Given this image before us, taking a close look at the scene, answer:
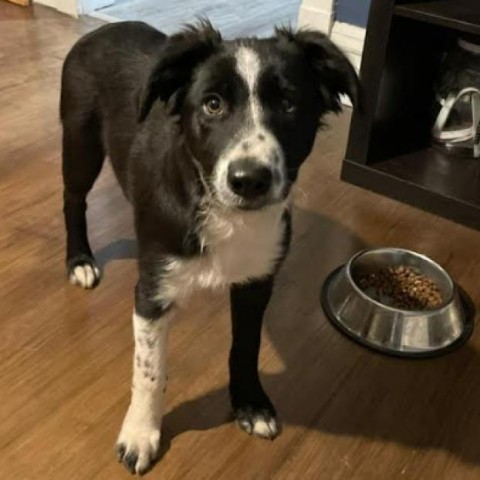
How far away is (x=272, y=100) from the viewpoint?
3.86 feet

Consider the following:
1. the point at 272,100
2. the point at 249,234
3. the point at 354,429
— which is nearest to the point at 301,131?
the point at 272,100

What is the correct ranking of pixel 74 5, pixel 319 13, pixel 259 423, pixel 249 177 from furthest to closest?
pixel 74 5
pixel 319 13
pixel 259 423
pixel 249 177

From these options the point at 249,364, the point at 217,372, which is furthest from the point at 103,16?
the point at 249,364

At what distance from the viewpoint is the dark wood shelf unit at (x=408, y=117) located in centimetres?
218

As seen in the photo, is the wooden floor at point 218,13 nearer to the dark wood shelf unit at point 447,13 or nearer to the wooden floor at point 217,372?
the dark wood shelf unit at point 447,13

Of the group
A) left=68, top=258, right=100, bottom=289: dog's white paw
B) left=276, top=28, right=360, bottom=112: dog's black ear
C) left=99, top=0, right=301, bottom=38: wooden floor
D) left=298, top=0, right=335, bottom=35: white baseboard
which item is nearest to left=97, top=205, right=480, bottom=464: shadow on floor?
left=68, top=258, right=100, bottom=289: dog's white paw

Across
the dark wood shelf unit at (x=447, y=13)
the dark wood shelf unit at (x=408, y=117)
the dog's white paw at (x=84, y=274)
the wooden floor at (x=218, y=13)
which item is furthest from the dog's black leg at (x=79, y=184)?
the wooden floor at (x=218, y=13)

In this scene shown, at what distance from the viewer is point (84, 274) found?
193 cm

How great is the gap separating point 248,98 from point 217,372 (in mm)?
790

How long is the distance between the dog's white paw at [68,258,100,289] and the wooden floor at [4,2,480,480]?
3 cm

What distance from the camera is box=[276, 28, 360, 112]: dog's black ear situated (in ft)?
4.04

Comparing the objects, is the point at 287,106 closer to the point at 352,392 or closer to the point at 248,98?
the point at 248,98

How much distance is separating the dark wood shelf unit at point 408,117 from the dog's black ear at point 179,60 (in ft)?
3.56

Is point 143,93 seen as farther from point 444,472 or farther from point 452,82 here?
point 452,82
